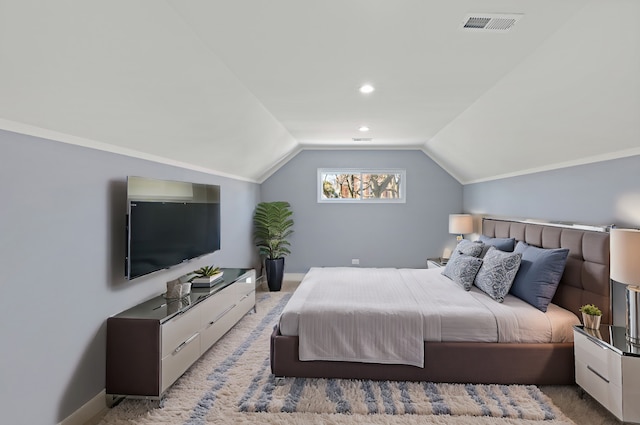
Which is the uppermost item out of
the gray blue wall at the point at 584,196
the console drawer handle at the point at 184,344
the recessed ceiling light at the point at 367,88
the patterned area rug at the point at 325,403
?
the recessed ceiling light at the point at 367,88

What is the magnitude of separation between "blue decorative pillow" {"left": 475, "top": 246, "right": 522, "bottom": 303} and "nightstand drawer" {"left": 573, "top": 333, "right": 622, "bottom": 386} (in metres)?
0.65

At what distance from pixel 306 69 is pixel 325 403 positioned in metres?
2.50

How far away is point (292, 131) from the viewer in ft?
16.0

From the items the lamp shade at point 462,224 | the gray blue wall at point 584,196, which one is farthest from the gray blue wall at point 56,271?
the lamp shade at point 462,224

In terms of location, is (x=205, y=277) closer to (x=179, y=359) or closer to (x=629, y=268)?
(x=179, y=359)

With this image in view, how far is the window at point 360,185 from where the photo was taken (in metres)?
6.27

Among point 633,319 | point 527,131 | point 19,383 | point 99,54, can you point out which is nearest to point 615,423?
point 633,319

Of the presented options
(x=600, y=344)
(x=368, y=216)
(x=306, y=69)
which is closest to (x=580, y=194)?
(x=600, y=344)

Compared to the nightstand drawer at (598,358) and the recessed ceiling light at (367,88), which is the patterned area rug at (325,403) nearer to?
the nightstand drawer at (598,358)

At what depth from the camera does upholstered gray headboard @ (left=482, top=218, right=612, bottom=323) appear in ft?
8.63

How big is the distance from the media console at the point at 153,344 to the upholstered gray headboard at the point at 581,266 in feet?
10.6

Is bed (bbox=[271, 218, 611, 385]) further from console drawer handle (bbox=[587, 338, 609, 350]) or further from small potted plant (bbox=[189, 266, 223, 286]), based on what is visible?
small potted plant (bbox=[189, 266, 223, 286])

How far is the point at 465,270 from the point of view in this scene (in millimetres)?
3516

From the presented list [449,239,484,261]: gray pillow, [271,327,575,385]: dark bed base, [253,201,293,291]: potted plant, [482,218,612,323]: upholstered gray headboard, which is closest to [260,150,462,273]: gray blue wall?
[253,201,293,291]: potted plant
